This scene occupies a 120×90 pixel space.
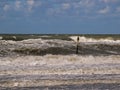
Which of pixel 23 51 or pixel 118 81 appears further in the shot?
pixel 23 51

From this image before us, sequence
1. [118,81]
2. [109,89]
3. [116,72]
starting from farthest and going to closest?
[116,72]
[118,81]
[109,89]

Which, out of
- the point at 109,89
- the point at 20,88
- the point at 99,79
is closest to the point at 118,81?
the point at 99,79

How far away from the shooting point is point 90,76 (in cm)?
2219

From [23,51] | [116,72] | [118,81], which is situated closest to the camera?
[118,81]

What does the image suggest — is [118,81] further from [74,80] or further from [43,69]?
[43,69]

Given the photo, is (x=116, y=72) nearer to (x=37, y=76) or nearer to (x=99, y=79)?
(x=99, y=79)

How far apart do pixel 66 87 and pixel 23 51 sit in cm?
2797

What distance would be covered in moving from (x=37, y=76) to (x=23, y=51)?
23917 mm

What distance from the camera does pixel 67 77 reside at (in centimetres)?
2178

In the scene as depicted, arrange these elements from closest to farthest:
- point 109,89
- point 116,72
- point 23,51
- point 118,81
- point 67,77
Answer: point 109,89, point 118,81, point 67,77, point 116,72, point 23,51

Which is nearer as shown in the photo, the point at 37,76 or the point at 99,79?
the point at 99,79

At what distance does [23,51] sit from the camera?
4591cm

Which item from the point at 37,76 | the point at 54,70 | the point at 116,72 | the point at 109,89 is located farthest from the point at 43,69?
the point at 109,89

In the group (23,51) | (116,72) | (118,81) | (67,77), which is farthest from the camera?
(23,51)
